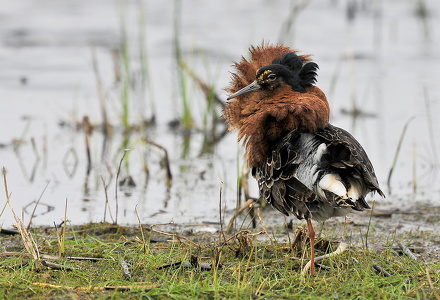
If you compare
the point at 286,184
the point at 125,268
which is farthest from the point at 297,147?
the point at 125,268

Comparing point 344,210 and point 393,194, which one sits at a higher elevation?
point 344,210

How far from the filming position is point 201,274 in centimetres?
476

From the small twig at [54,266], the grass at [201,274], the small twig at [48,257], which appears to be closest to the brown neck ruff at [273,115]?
the grass at [201,274]

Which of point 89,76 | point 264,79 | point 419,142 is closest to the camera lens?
point 264,79

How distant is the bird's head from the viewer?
17.7ft

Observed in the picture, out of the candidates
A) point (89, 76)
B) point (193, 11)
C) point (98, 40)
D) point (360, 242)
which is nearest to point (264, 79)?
point (360, 242)

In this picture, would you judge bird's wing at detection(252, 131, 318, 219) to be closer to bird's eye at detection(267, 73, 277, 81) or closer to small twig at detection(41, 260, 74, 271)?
bird's eye at detection(267, 73, 277, 81)

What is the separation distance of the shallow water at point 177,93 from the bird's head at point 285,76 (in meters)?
0.96

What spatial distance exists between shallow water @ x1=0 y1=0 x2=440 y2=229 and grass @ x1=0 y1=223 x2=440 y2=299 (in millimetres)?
1096

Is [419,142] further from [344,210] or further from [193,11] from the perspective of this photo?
[193,11]

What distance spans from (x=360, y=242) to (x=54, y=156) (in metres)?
3.69

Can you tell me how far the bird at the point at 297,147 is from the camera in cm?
478

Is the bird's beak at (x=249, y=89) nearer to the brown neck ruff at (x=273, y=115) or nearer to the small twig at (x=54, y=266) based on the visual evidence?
the brown neck ruff at (x=273, y=115)

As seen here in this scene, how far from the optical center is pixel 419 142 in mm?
8875
